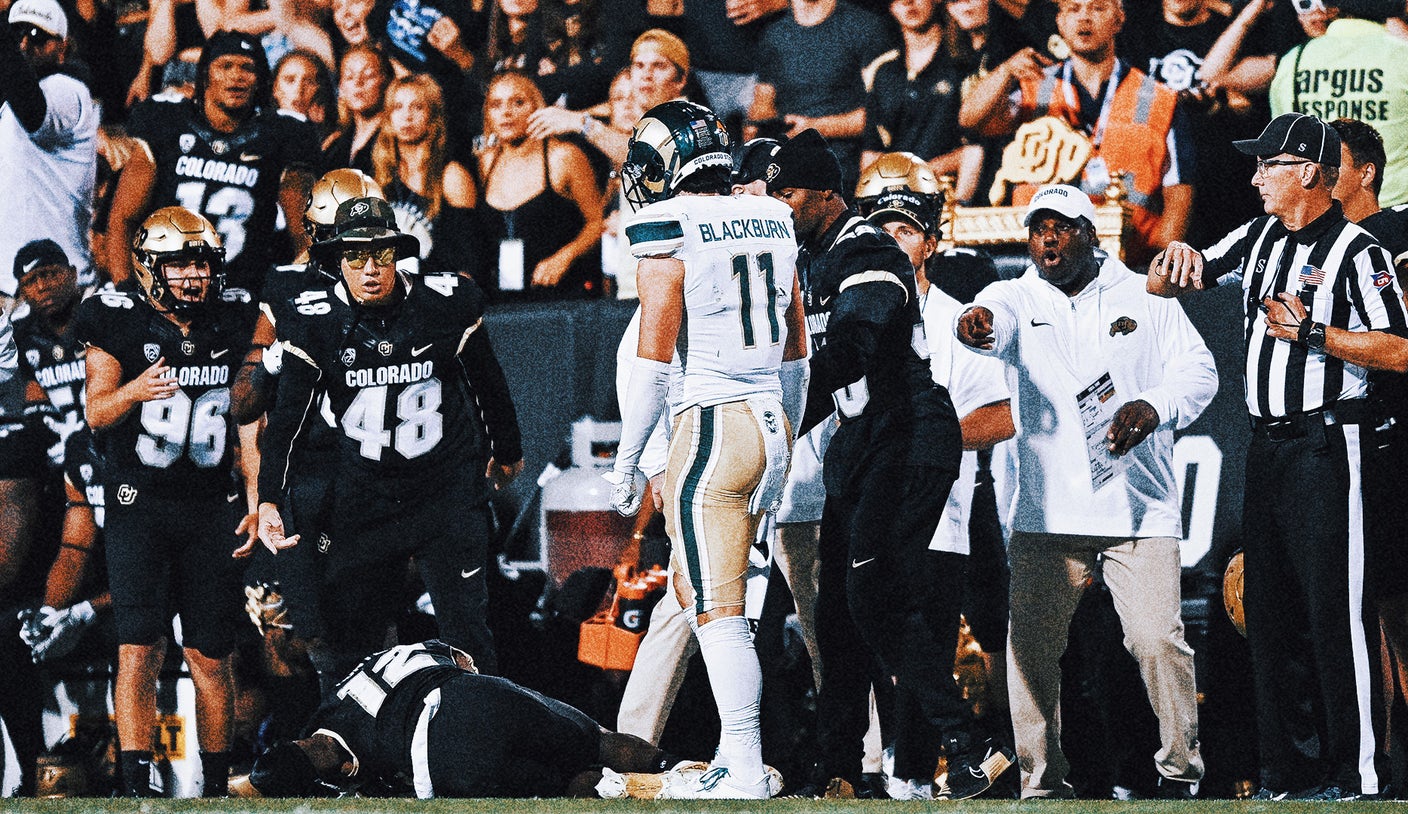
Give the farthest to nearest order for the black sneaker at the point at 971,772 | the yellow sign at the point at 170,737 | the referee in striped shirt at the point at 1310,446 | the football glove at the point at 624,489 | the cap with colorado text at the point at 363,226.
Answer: the yellow sign at the point at 170,737 < the cap with colorado text at the point at 363,226 < the black sneaker at the point at 971,772 < the referee in striped shirt at the point at 1310,446 < the football glove at the point at 624,489

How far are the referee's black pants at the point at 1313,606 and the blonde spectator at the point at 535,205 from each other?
2.66 metres

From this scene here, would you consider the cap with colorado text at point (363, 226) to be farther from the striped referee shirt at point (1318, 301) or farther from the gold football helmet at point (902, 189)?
the striped referee shirt at point (1318, 301)

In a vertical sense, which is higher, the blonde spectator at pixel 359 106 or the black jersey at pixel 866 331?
the blonde spectator at pixel 359 106

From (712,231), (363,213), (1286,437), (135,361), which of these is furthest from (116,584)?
(1286,437)

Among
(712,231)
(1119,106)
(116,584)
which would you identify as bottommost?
(116,584)

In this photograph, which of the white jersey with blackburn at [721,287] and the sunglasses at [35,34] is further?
the sunglasses at [35,34]

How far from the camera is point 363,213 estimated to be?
5.10 meters

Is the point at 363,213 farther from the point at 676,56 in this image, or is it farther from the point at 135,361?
the point at 676,56

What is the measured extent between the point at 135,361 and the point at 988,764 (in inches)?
117

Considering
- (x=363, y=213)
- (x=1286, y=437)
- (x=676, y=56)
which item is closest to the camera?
(x=1286, y=437)

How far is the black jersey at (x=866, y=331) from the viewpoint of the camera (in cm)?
434

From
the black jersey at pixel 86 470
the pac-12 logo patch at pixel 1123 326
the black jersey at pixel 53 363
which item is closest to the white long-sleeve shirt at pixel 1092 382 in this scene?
the pac-12 logo patch at pixel 1123 326

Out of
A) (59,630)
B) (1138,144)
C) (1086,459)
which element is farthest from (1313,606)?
(59,630)

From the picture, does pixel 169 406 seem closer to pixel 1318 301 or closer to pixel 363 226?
pixel 363 226
